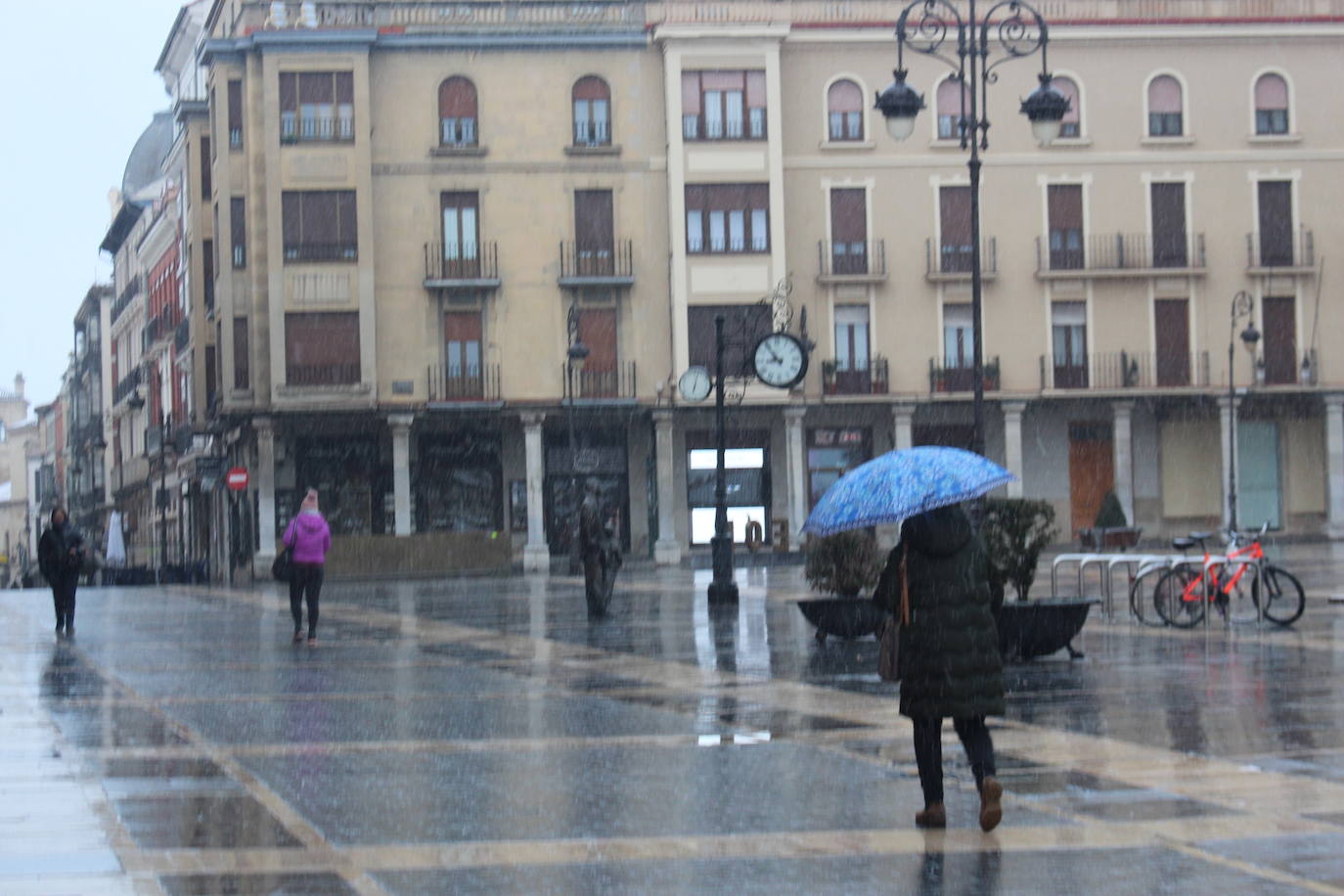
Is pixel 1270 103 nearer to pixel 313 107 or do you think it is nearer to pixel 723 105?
pixel 723 105

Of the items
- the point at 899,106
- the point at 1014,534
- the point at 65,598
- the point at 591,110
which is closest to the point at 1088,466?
the point at 591,110

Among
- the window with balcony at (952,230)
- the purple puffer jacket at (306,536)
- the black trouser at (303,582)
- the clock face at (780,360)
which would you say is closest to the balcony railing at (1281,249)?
the window with balcony at (952,230)

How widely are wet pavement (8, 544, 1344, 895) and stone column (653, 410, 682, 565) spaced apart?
28602mm

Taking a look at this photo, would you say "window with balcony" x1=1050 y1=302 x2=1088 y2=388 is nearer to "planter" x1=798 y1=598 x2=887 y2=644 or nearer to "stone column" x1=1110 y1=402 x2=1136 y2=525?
"stone column" x1=1110 y1=402 x2=1136 y2=525

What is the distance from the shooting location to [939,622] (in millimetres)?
8148

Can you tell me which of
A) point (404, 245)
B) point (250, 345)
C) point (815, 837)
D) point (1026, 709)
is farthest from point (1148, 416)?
point (815, 837)

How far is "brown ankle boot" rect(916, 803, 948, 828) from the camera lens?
8.23 meters

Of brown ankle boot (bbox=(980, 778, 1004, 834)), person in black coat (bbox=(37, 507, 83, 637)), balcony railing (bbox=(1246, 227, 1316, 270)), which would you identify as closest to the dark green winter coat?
brown ankle boot (bbox=(980, 778, 1004, 834))

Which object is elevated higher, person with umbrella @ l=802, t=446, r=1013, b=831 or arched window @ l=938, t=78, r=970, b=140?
arched window @ l=938, t=78, r=970, b=140

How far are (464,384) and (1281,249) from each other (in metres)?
21.3

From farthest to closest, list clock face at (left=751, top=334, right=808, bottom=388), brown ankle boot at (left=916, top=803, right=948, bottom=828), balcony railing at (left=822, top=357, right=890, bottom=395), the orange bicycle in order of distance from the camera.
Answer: balcony railing at (left=822, top=357, right=890, bottom=395), clock face at (left=751, top=334, right=808, bottom=388), the orange bicycle, brown ankle boot at (left=916, top=803, right=948, bottom=828)

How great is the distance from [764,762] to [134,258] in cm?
7300

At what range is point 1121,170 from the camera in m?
50.1

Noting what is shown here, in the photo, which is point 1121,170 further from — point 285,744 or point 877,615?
point 285,744
